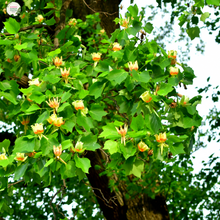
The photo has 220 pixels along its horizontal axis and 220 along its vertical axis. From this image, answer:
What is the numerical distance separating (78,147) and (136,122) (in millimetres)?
441

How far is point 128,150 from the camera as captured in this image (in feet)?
6.11

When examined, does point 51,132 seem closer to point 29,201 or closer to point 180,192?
point 180,192

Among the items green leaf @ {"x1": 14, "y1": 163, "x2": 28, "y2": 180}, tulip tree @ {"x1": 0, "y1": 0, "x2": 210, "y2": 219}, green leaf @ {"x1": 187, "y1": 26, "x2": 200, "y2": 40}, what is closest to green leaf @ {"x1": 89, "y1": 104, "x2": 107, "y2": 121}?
tulip tree @ {"x1": 0, "y1": 0, "x2": 210, "y2": 219}

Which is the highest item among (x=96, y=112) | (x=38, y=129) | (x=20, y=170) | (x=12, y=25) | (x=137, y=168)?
(x=12, y=25)

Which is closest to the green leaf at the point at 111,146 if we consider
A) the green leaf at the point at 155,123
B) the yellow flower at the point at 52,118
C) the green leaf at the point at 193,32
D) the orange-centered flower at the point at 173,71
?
the green leaf at the point at 155,123

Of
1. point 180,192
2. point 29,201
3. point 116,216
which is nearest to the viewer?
point 116,216

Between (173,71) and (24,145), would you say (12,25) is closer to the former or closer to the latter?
(24,145)

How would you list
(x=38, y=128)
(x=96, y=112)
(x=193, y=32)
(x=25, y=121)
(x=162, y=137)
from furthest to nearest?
1. (x=193, y=32)
2. (x=25, y=121)
3. (x=96, y=112)
4. (x=162, y=137)
5. (x=38, y=128)

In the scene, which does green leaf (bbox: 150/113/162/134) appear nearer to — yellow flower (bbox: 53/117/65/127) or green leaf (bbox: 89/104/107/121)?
green leaf (bbox: 89/104/107/121)

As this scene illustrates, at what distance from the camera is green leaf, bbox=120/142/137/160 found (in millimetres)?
1820

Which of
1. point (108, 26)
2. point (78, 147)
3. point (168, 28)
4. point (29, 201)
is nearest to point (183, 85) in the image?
point (78, 147)

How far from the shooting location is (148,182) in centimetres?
405

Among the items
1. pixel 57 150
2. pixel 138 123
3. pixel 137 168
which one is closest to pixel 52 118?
pixel 57 150

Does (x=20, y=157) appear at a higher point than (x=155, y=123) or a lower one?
higher
